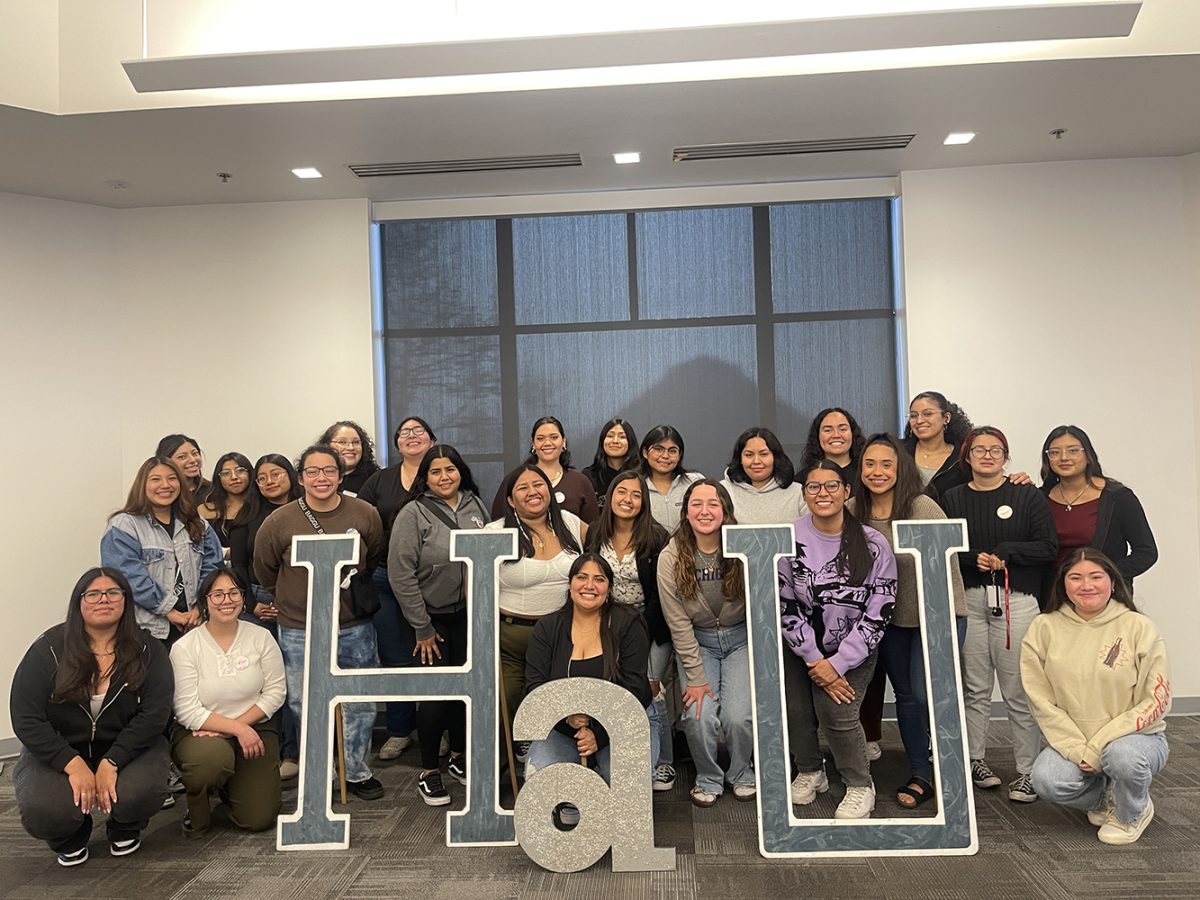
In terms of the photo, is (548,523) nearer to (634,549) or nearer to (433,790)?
(634,549)

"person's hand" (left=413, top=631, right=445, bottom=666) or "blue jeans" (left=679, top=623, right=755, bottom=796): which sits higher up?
"person's hand" (left=413, top=631, right=445, bottom=666)

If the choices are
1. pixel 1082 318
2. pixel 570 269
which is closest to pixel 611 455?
pixel 570 269

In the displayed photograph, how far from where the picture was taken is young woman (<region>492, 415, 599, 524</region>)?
4562 millimetres

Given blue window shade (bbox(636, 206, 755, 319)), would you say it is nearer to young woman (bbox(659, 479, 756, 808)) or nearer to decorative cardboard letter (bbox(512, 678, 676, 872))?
young woman (bbox(659, 479, 756, 808))

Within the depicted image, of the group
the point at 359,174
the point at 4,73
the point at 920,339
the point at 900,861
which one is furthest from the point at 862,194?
the point at 4,73

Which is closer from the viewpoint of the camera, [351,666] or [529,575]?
[529,575]

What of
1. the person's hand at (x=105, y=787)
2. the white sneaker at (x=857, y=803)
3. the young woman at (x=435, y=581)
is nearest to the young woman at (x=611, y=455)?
the young woman at (x=435, y=581)

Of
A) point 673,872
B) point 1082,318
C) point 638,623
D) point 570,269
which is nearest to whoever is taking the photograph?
point 673,872

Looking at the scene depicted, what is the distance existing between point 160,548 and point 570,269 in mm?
2791

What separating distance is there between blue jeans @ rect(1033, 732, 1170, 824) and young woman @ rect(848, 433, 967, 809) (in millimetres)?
455

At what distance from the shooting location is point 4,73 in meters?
4.19

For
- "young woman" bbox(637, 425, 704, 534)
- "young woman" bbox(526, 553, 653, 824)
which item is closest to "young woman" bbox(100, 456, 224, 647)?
"young woman" bbox(526, 553, 653, 824)

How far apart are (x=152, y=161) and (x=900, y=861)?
4.56 meters

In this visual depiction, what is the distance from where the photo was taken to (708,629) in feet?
13.3
